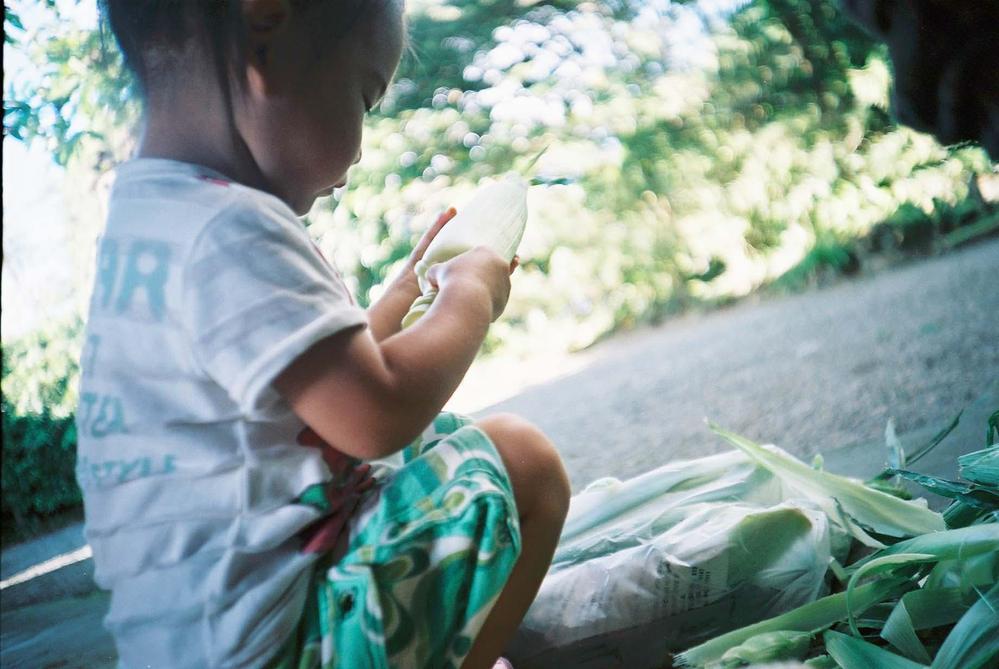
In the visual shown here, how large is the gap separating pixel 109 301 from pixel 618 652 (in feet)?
2.12

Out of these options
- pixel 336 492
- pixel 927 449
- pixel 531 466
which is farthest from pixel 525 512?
pixel 927 449

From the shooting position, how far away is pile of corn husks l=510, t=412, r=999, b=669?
2.77 feet

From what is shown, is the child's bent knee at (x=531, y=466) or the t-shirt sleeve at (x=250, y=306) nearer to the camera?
the t-shirt sleeve at (x=250, y=306)

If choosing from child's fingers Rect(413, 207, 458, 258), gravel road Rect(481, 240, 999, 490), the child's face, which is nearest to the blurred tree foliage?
gravel road Rect(481, 240, 999, 490)

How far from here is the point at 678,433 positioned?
179cm

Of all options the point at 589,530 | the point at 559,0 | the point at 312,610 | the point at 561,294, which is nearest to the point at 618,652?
the point at 589,530

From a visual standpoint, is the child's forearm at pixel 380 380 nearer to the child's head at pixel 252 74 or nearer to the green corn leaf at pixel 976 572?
the child's head at pixel 252 74

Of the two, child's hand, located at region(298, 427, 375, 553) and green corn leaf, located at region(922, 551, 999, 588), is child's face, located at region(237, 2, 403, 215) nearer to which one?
child's hand, located at region(298, 427, 375, 553)

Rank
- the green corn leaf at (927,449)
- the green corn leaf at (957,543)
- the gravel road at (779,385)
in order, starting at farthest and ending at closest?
the gravel road at (779,385) < the green corn leaf at (927,449) < the green corn leaf at (957,543)

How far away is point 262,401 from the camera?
2.15 feet

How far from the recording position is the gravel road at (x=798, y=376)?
62.8 inches

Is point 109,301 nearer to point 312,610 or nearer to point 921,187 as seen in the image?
point 312,610

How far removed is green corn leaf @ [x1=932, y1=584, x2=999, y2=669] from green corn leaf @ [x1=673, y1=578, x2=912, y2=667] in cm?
12

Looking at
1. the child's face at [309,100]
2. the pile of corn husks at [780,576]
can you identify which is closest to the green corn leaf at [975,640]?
the pile of corn husks at [780,576]
